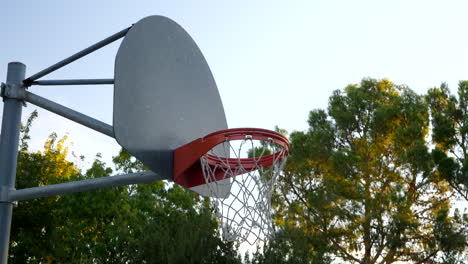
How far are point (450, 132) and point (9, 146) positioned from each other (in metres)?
12.7

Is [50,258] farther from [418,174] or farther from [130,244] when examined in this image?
[418,174]

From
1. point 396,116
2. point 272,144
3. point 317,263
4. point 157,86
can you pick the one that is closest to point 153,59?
point 157,86

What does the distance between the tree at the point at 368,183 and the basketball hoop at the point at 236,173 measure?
8.63m

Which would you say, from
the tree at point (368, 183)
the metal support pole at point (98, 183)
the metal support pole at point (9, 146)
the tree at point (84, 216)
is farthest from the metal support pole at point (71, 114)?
the tree at point (368, 183)

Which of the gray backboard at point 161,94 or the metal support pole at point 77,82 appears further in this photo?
the metal support pole at point 77,82

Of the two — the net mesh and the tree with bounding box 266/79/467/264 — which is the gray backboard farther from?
the tree with bounding box 266/79/467/264

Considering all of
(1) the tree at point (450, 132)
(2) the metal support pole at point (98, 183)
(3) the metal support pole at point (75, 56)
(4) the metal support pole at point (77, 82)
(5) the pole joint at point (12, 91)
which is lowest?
(2) the metal support pole at point (98, 183)

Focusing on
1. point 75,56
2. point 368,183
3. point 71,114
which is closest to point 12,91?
point 75,56

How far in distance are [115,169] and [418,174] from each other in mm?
9899

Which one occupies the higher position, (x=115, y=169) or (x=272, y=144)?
(x=115, y=169)

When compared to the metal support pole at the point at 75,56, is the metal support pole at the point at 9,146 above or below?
below

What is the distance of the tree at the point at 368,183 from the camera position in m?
14.4

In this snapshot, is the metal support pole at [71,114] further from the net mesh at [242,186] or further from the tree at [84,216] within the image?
the tree at [84,216]

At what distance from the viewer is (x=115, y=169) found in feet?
57.2
